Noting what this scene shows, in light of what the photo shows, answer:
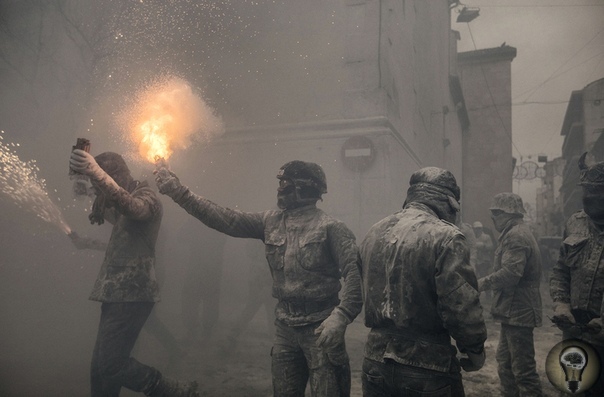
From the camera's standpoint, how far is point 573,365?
3.04 m

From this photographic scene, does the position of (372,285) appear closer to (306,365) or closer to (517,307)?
(306,365)

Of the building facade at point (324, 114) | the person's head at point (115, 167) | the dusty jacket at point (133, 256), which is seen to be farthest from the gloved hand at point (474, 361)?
the building facade at point (324, 114)

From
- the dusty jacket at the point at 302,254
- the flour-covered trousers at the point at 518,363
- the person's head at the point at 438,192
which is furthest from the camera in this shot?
the flour-covered trousers at the point at 518,363

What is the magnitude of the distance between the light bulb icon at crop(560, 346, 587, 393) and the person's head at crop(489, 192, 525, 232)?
220 cm

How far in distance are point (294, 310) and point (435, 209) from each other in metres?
1.43

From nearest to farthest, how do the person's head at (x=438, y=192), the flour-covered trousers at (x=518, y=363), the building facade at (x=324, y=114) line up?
1. the person's head at (x=438, y=192)
2. the flour-covered trousers at (x=518, y=363)
3. the building facade at (x=324, y=114)

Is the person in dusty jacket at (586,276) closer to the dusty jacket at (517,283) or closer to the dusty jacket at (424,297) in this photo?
the dusty jacket at (517,283)

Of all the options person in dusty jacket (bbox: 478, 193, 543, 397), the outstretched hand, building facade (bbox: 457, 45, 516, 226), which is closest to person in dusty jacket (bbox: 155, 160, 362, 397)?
the outstretched hand

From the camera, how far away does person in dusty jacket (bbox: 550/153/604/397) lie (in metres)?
3.11

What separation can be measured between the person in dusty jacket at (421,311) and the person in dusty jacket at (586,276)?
4.91ft

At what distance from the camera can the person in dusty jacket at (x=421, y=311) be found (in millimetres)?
2193

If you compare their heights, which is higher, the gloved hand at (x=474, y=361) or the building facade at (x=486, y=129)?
the building facade at (x=486, y=129)

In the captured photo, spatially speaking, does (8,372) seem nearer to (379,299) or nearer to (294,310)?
(294,310)

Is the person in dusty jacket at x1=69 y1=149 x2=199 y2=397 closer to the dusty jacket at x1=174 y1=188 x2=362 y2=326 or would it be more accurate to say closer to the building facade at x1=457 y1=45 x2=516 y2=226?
the dusty jacket at x1=174 y1=188 x2=362 y2=326
